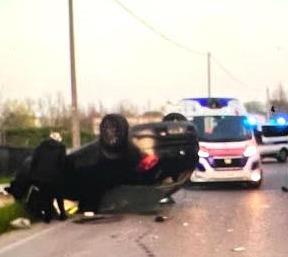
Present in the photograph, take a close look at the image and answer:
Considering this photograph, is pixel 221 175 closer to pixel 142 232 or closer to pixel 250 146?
pixel 250 146

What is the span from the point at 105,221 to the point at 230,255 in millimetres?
4439

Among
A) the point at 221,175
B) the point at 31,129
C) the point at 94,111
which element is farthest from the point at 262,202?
the point at 94,111

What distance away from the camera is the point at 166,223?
42.9 ft

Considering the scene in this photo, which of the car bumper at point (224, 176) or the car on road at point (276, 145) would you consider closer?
the car bumper at point (224, 176)

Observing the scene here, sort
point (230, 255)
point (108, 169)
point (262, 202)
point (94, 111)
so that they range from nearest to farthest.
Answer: point (230, 255) → point (108, 169) → point (262, 202) → point (94, 111)

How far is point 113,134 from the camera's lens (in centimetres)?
1350

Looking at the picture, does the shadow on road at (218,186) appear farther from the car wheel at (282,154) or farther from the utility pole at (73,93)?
the car wheel at (282,154)

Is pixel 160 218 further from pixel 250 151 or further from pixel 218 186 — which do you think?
pixel 218 186

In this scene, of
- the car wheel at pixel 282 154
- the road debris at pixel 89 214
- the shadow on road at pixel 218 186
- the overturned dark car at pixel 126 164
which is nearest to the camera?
the overturned dark car at pixel 126 164

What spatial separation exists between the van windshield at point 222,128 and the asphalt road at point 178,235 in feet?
11.7

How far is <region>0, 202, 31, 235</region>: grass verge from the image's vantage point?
41.9ft

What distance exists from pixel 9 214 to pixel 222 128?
804 centimetres

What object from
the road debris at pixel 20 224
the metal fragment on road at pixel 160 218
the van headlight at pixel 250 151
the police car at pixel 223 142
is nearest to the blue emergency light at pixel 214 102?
the police car at pixel 223 142

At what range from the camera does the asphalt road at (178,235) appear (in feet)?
33.0
